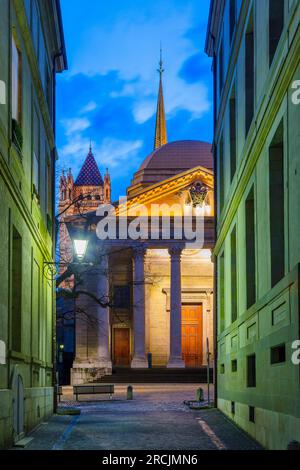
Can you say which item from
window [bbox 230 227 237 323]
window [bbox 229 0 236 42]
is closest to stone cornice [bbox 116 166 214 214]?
window [bbox 229 0 236 42]

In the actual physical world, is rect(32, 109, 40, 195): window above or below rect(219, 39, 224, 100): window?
below

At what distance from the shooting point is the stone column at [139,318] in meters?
52.9

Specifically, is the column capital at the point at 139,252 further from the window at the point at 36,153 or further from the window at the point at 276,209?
the window at the point at 276,209


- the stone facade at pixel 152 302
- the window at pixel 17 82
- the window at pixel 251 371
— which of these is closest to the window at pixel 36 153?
the window at pixel 17 82

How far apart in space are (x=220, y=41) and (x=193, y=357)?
3747 cm

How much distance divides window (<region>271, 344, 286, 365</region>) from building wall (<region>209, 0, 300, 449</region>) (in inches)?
4.8

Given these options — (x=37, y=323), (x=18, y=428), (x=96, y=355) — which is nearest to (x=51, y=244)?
(x=37, y=323)

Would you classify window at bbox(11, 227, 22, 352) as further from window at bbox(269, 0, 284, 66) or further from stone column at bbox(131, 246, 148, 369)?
stone column at bbox(131, 246, 148, 369)

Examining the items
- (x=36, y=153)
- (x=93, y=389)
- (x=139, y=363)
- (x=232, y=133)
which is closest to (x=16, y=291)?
(x=36, y=153)

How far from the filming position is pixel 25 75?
1625 cm

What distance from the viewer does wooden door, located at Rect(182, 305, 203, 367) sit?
194ft

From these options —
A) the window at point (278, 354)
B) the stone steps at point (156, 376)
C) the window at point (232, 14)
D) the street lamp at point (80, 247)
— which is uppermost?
the window at point (232, 14)

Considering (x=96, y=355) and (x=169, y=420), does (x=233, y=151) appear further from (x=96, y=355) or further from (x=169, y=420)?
(x=96, y=355)

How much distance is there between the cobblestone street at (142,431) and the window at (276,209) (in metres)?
2.96
